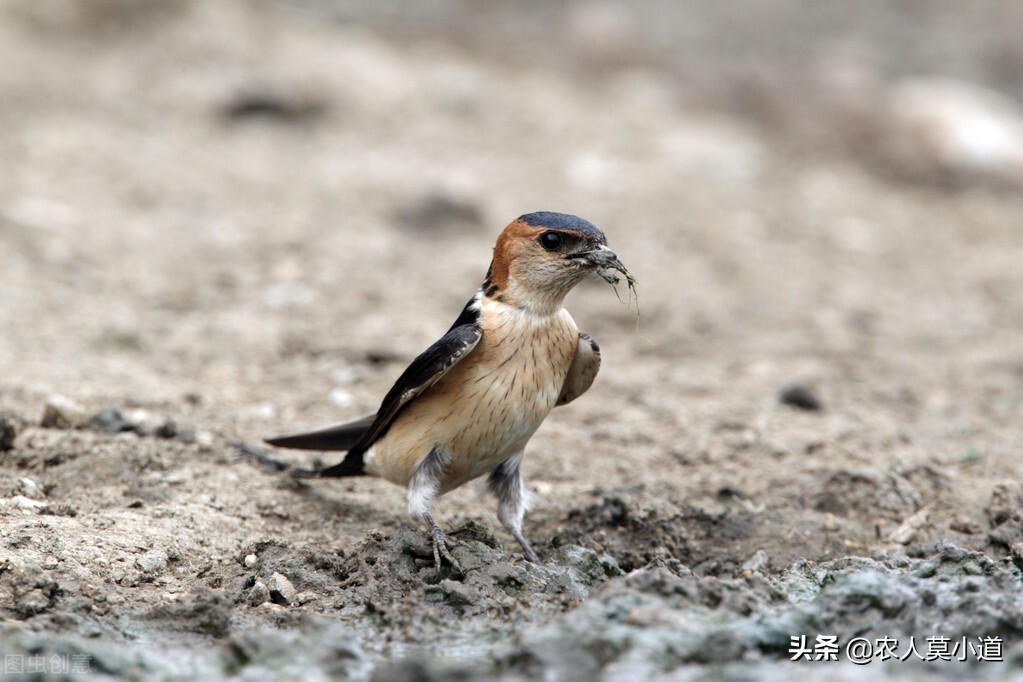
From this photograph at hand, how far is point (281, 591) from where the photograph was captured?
4082mm

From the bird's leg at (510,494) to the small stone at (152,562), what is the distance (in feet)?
4.35

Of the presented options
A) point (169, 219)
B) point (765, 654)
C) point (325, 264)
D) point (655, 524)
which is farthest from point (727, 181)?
point (765, 654)

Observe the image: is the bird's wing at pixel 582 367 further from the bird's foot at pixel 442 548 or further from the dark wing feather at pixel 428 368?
the bird's foot at pixel 442 548

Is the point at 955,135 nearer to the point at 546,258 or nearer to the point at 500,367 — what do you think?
the point at 546,258

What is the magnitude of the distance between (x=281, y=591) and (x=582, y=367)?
1.50m

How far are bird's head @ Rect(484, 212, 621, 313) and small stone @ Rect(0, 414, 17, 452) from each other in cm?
223

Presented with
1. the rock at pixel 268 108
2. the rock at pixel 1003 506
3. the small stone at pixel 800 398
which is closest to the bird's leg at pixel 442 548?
the rock at pixel 1003 506

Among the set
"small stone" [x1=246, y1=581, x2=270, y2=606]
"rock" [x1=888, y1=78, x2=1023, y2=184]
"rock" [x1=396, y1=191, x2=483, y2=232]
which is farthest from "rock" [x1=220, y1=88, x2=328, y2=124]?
"small stone" [x1=246, y1=581, x2=270, y2=606]

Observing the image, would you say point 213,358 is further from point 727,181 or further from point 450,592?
point 727,181

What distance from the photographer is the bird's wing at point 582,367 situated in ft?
15.7

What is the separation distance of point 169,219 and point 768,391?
4.69 m

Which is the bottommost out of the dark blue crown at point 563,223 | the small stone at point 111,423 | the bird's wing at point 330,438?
the small stone at point 111,423

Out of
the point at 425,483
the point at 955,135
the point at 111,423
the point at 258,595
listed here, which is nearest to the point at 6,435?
the point at 111,423

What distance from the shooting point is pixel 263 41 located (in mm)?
11750
